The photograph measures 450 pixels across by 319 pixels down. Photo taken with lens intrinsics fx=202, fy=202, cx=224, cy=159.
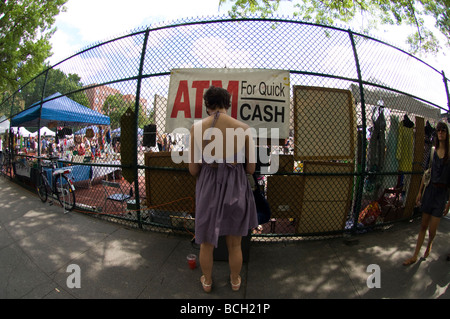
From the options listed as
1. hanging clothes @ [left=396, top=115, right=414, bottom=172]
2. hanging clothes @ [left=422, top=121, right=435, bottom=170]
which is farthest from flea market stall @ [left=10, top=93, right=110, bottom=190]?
hanging clothes @ [left=422, top=121, right=435, bottom=170]

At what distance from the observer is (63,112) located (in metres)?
7.05

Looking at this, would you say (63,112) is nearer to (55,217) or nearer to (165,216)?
(55,217)

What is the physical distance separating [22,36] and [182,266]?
494 inches

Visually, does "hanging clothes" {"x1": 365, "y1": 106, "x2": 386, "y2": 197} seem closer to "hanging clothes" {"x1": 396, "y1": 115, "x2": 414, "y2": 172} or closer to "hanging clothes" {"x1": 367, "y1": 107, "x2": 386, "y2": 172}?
"hanging clothes" {"x1": 367, "y1": 107, "x2": 386, "y2": 172}

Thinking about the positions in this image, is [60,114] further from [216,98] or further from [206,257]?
[206,257]

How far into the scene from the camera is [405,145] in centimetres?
368

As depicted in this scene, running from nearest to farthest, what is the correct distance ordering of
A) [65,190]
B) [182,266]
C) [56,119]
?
[182,266] → [65,190] → [56,119]

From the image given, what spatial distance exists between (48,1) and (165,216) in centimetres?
1211

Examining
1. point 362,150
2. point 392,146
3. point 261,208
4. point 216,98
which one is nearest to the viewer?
point 216,98

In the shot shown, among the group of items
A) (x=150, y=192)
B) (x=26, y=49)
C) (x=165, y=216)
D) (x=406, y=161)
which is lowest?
(x=165, y=216)

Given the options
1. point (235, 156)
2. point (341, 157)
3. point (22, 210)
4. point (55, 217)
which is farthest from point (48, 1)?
point (341, 157)

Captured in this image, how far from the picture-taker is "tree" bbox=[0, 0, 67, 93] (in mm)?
8266

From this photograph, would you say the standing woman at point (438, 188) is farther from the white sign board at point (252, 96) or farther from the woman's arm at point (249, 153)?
the woman's arm at point (249, 153)

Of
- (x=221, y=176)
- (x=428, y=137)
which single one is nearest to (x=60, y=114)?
(x=221, y=176)
